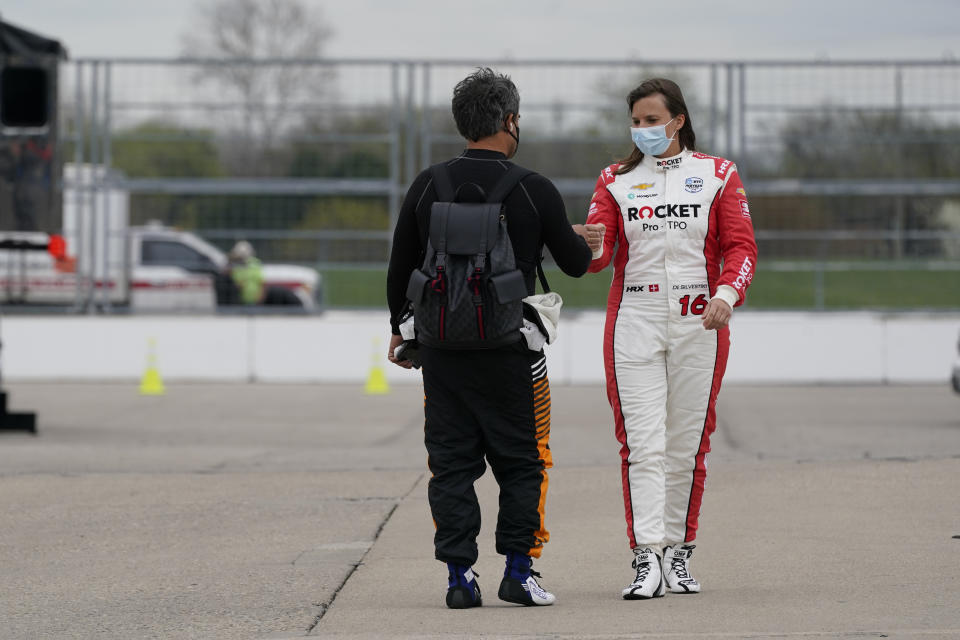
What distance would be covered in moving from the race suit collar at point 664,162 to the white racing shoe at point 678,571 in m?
1.37

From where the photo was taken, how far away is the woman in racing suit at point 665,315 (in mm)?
5387

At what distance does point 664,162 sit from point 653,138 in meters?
0.12

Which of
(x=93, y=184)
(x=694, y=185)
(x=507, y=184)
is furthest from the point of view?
(x=93, y=184)

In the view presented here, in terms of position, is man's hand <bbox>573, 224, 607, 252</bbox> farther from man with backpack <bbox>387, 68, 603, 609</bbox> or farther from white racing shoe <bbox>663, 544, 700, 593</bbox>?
white racing shoe <bbox>663, 544, 700, 593</bbox>

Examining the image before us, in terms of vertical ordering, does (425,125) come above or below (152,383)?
above

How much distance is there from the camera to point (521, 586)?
5211 mm

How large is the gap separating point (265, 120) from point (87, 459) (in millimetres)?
7614

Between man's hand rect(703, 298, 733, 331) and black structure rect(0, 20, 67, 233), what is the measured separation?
9073mm

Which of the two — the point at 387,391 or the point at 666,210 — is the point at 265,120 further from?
the point at 666,210

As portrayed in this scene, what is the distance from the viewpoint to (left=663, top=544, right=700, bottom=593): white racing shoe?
5.46 metres

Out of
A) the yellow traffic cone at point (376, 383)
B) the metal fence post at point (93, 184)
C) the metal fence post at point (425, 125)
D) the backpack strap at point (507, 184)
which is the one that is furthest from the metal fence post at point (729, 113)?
the backpack strap at point (507, 184)

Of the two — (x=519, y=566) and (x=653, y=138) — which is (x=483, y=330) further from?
(x=653, y=138)

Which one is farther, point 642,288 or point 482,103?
point 642,288

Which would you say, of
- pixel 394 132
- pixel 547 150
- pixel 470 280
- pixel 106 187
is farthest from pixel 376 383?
pixel 470 280
